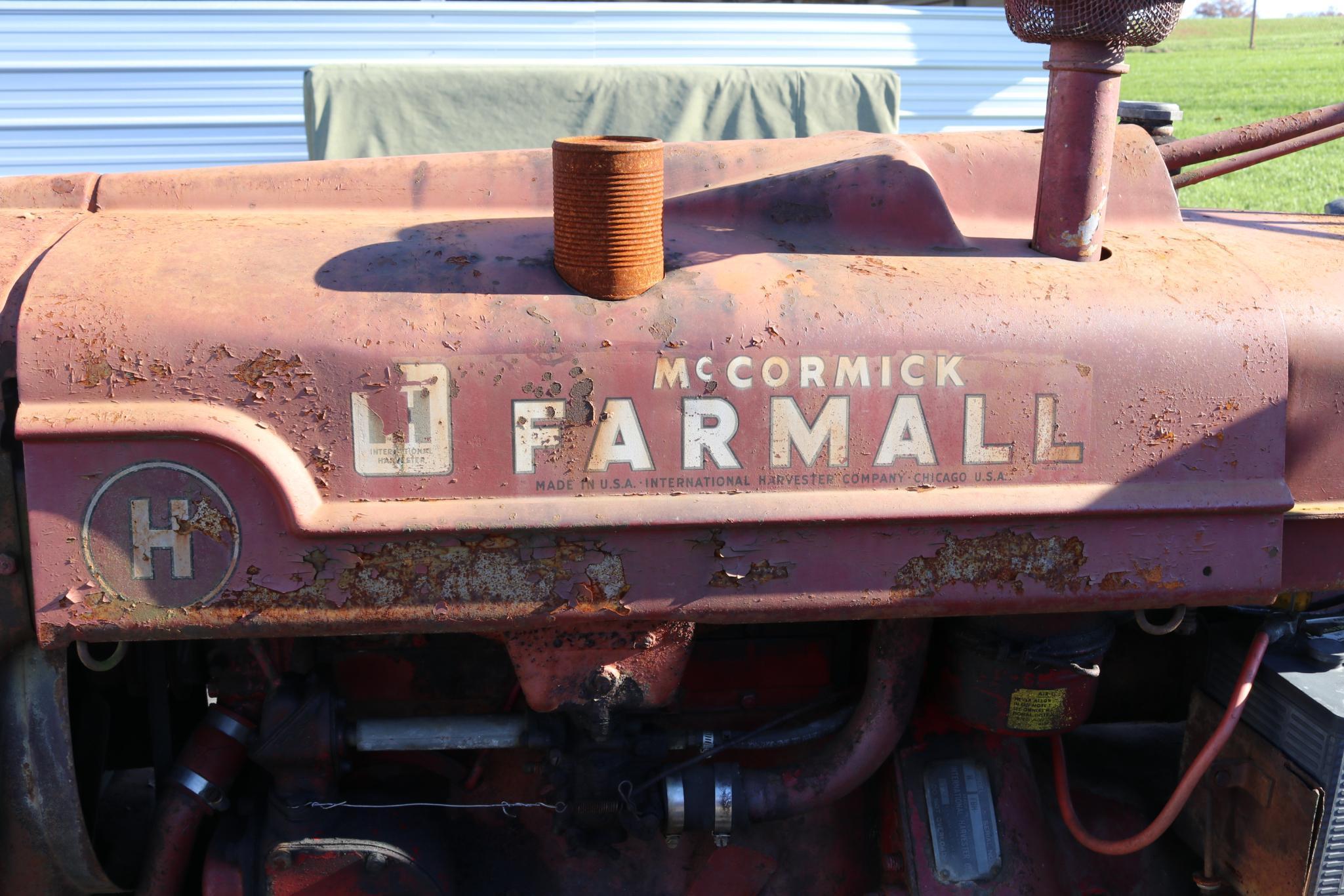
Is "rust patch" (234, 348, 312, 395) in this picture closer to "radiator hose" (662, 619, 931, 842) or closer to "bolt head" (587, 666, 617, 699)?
"bolt head" (587, 666, 617, 699)

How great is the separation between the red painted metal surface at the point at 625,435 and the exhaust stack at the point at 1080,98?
76 millimetres

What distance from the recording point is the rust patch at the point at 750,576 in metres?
1.81

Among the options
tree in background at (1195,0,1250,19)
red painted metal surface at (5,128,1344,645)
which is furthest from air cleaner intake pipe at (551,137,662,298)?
tree in background at (1195,0,1250,19)

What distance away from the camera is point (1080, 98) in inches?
76.6

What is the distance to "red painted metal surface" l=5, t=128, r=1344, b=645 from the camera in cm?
171

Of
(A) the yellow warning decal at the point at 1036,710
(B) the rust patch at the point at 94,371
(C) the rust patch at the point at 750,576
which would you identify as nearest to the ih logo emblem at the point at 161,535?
(B) the rust patch at the point at 94,371

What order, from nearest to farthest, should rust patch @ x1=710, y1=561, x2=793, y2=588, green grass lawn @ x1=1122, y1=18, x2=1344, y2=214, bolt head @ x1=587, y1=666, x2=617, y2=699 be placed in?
rust patch @ x1=710, y1=561, x2=793, y2=588 → bolt head @ x1=587, y1=666, x2=617, y2=699 → green grass lawn @ x1=1122, y1=18, x2=1344, y2=214

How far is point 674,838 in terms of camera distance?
2.18 metres

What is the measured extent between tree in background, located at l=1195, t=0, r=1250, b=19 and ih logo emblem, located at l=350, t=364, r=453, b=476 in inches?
2216

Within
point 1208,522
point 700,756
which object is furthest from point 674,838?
point 1208,522

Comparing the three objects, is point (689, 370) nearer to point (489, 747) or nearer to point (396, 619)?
point (396, 619)

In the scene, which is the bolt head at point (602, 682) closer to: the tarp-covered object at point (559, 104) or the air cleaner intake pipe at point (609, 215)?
the air cleaner intake pipe at point (609, 215)

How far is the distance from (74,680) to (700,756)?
1046 millimetres

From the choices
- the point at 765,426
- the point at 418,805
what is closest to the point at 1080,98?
the point at 765,426
